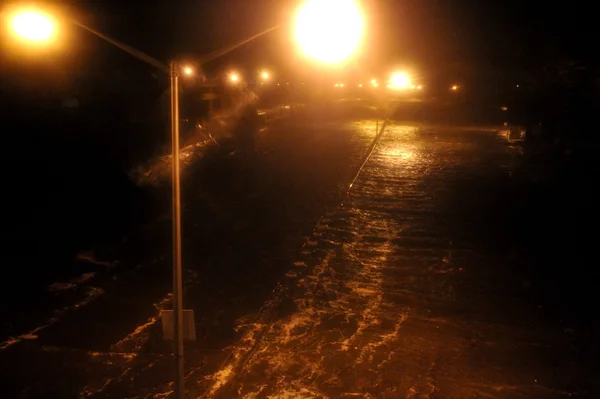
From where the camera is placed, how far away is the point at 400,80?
93938 millimetres

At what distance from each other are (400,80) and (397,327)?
289 ft

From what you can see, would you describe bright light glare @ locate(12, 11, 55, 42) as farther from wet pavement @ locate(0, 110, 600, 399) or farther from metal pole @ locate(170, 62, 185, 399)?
wet pavement @ locate(0, 110, 600, 399)

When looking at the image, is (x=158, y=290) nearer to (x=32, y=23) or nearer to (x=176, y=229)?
(x=176, y=229)

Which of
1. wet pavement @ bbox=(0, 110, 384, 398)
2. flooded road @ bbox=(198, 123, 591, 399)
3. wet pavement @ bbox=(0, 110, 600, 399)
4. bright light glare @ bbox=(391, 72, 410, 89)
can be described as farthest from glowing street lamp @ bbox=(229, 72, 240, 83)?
bright light glare @ bbox=(391, 72, 410, 89)

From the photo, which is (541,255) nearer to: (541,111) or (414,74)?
(541,111)

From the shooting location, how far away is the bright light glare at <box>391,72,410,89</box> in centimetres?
9231

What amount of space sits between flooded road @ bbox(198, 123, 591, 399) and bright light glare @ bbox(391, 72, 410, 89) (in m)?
77.9

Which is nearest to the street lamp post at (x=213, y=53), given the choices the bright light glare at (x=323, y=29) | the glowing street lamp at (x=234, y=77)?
the bright light glare at (x=323, y=29)

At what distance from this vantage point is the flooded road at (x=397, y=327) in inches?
305

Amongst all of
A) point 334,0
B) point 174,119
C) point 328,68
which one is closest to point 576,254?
point 334,0

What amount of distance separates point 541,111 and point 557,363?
1161 inches

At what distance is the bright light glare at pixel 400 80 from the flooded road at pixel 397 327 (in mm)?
77947

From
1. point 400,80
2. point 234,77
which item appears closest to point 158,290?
point 234,77

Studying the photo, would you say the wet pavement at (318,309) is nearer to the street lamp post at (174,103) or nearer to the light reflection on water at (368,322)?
the light reflection on water at (368,322)
